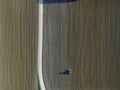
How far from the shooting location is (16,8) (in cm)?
61

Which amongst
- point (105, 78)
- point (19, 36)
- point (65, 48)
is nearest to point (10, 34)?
point (19, 36)

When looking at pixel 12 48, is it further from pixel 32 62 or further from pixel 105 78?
pixel 105 78

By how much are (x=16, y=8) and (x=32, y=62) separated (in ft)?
0.41

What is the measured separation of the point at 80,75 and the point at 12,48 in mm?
164

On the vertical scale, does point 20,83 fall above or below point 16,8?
below

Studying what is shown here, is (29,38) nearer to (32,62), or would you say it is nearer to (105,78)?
(32,62)

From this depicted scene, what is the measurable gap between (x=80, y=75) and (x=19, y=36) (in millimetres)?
162

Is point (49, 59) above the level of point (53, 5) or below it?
below

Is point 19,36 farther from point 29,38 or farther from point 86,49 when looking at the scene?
point 86,49

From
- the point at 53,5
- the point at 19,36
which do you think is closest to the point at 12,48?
Answer: the point at 19,36

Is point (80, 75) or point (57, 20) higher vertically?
point (57, 20)

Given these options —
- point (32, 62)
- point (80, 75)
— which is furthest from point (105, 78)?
point (32, 62)

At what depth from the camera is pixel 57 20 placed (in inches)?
24.4

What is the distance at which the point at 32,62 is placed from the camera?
0.62 meters
